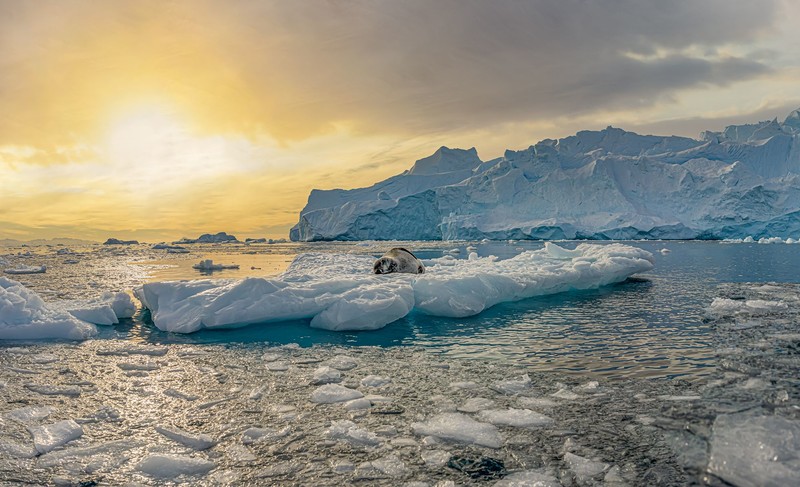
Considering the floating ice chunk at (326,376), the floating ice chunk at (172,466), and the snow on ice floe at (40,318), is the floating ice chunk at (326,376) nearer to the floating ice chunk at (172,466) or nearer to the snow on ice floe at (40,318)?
the floating ice chunk at (172,466)

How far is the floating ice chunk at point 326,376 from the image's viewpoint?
17.2 ft

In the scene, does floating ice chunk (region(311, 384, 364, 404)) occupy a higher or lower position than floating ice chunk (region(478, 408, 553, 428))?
higher

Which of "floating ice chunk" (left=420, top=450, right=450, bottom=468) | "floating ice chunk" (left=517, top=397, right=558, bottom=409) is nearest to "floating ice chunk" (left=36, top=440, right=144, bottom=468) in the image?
"floating ice chunk" (left=420, top=450, right=450, bottom=468)

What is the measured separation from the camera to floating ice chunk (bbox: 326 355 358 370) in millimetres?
5848

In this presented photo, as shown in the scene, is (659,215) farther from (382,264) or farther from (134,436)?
(134,436)

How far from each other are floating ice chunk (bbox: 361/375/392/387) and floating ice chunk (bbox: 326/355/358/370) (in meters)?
0.58

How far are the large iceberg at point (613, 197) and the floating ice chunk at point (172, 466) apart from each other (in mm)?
63504

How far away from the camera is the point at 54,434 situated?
381 cm

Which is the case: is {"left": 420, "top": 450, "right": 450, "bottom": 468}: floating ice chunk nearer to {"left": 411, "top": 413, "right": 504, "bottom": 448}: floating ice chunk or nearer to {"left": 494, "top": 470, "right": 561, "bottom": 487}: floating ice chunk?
{"left": 411, "top": 413, "right": 504, "bottom": 448}: floating ice chunk

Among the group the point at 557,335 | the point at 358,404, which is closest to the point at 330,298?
the point at 557,335

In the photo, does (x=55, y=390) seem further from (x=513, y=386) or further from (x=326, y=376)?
(x=513, y=386)

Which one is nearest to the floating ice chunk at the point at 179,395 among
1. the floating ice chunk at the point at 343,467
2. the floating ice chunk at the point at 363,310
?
the floating ice chunk at the point at 343,467

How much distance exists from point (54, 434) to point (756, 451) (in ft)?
16.9

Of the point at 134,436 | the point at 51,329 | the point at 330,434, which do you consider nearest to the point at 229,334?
the point at 51,329
